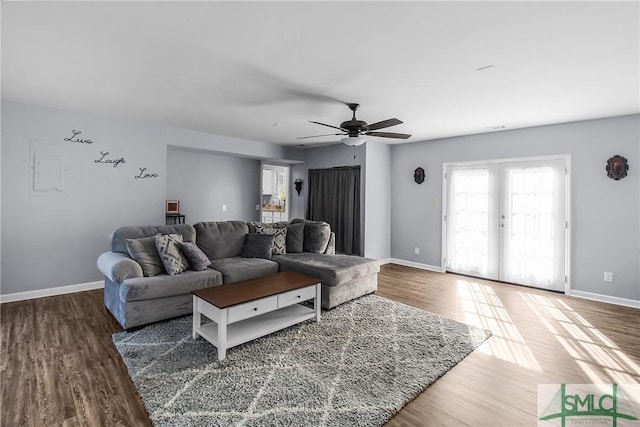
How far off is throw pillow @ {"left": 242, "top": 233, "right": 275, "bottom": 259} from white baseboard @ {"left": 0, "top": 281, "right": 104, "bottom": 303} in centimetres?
220

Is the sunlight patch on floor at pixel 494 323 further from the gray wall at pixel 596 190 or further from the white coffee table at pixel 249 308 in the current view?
the white coffee table at pixel 249 308

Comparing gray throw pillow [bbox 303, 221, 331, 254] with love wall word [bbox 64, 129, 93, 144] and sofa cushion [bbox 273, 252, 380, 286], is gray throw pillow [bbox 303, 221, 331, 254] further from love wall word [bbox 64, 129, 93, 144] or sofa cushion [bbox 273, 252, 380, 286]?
love wall word [bbox 64, 129, 93, 144]

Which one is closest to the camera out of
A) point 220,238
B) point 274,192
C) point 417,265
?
point 220,238

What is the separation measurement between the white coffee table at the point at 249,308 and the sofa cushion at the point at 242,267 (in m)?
0.51

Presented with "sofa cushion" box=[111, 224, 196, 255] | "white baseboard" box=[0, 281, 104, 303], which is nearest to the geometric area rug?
"sofa cushion" box=[111, 224, 196, 255]

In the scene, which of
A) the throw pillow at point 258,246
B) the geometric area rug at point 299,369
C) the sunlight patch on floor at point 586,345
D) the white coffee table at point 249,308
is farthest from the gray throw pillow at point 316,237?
the sunlight patch on floor at point 586,345

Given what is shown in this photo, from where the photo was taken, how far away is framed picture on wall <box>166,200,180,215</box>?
5.62m

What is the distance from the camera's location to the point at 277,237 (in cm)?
467

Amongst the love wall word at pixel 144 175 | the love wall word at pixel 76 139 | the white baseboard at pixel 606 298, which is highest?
the love wall word at pixel 76 139

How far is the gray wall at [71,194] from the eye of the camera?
386cm
